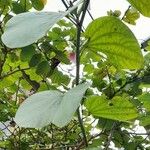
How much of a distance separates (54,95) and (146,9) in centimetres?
16

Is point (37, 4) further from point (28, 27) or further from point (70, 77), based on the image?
point (28, 27)

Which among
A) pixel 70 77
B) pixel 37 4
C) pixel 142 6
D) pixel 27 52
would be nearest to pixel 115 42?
pixel 142 6

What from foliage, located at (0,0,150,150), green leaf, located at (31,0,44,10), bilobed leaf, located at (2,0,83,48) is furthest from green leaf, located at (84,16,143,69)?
green leaf, located at (31,0,44,10)

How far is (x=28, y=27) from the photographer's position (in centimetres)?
48

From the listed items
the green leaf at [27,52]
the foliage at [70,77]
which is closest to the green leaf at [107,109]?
the foliage at [70,77]

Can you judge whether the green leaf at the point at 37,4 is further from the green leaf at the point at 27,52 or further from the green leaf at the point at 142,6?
the green leaf at the point at 142,6

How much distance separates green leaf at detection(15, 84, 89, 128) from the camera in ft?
1.53

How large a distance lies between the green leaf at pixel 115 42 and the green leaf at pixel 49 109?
125 millimetres

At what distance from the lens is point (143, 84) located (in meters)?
1.31

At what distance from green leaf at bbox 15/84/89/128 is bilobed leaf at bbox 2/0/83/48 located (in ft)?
0.29

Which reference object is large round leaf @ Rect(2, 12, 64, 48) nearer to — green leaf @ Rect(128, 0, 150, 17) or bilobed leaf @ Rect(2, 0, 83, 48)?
bilobed leaf @ Rect(2, 0, 83, 48)

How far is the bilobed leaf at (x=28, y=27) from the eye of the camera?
45 cm

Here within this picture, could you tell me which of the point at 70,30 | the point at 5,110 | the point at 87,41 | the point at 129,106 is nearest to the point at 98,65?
the point at 70,30

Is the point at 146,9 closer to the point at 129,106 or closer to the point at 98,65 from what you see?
the point at 129,106
